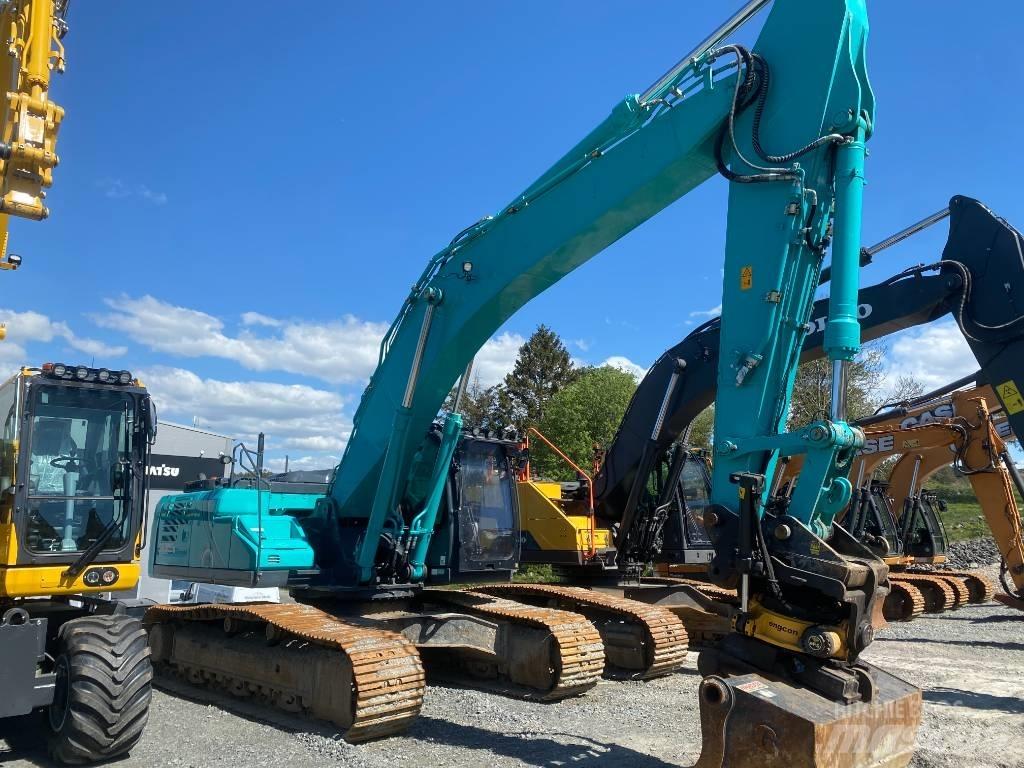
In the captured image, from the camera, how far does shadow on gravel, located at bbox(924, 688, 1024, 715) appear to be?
8.08 metres

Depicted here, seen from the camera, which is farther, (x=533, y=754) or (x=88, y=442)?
(x=88, y=442)

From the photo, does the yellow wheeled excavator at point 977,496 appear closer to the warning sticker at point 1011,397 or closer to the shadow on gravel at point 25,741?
the warning sticker at point 1011,397

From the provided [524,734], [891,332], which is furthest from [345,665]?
[891,332]

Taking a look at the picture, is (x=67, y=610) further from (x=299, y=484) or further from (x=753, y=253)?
(x=753, y=253)

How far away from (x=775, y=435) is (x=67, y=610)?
17.8 feet

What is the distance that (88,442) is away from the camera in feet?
22.3

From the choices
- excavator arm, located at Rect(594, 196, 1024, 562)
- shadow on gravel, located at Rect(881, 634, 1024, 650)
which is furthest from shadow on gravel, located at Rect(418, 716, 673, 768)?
shadow on gravel, located at Rect(881, 634, 1024, 650)

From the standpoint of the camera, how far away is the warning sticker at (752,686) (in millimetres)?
4805

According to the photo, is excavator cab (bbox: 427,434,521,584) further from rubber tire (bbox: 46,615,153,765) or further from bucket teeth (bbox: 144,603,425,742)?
rubber tire (bbox: 46,615,153,765)

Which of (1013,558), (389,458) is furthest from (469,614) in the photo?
(1013,558)

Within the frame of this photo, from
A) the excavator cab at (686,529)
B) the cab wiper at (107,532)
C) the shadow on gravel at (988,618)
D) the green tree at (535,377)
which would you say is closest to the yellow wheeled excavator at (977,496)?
the shadow on gravel at (988,618)

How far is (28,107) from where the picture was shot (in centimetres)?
750

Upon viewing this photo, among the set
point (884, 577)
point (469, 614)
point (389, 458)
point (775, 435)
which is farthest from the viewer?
point (469, 614)

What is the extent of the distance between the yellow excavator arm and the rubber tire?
3.56 meters
